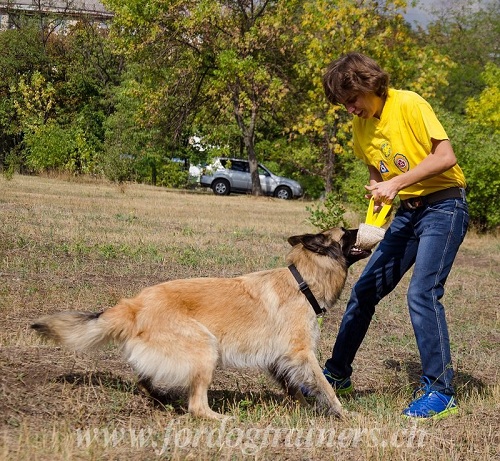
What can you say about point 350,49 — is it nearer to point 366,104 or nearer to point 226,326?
point 366,104

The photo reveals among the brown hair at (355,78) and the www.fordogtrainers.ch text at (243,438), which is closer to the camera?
the www.fordogtrainers.ch text at (243,438)

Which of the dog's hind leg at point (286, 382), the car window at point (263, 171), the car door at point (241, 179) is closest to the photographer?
the dog's hind leg at point (286, 382)

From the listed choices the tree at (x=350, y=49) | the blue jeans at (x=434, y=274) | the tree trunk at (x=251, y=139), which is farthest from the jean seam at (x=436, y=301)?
the tree trunk at (x=251, y=139)

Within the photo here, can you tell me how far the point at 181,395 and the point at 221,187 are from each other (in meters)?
27.6

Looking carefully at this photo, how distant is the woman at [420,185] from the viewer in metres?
4.80

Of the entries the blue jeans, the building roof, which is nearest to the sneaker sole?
the blue jeans

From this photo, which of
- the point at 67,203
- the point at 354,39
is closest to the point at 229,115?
the point at 354,39

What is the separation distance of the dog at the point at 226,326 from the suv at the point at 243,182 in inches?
1070

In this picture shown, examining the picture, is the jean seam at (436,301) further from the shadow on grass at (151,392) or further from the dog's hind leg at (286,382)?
the shadow on grass at (151,392)

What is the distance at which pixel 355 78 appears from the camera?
484 centimetres

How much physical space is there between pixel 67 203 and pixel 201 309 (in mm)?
13792

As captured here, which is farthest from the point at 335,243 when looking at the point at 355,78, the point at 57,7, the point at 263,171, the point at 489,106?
the point at 57,7

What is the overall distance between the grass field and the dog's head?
41.6 inches

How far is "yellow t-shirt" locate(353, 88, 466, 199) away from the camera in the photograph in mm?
4789
